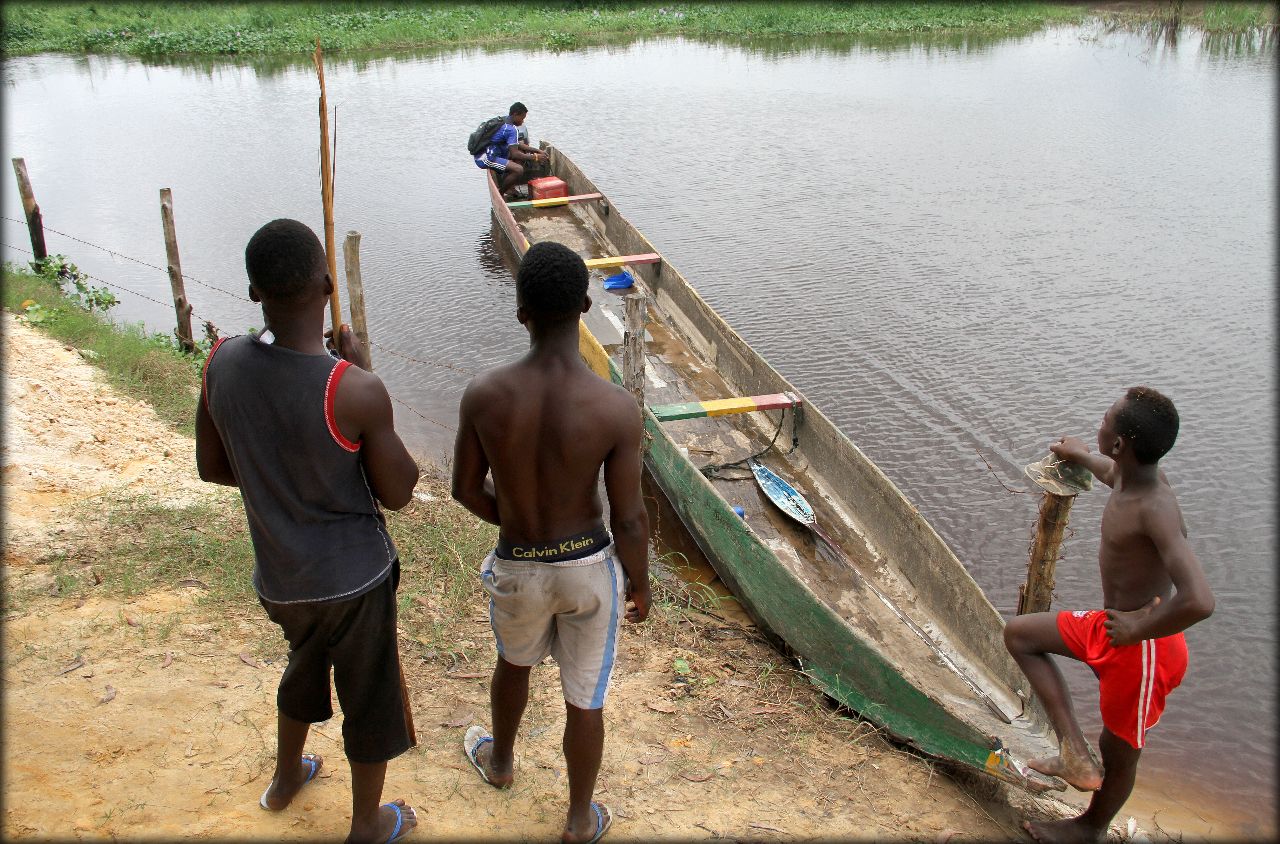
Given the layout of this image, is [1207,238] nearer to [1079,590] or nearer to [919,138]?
[919,138]

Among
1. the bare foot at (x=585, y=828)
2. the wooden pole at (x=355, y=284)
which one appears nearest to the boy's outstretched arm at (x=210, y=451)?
the bare foot at (x=585, y=828)

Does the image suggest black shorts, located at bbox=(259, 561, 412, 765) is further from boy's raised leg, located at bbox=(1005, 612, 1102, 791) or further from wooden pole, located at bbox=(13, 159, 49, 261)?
wooden pole, located at bbox=(13, 159, 49, 261)

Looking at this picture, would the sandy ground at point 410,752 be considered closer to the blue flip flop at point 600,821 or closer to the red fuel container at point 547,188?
the blue flip flop at point 600,821

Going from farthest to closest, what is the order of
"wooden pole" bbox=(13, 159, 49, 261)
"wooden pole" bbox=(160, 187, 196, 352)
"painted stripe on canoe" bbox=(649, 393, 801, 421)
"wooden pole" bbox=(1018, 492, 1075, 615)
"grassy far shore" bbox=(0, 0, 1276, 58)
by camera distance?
"grassy far shore" bbox=(0, 0, 1276, 58)
"wooden pole" bbox=(13, 159, 49, 261)
"wooden pole" bbox=(160, 187, 196, 352)
"painted stripe on canoe" bbox=(649, 393, 801, 421)
"wooden pole" bbox=(1018, 492, 1075, 615)

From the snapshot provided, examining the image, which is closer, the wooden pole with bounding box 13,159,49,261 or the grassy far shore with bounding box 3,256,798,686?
the grassy far shore with bounding box 3,256,798,686

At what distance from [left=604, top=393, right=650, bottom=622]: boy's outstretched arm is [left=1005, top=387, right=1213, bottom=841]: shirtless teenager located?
1.58 meters

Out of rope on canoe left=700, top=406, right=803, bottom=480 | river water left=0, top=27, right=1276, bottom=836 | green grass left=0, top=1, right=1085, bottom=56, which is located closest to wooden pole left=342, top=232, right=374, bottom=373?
river water left=0, top=27, right=1276, bottom=836

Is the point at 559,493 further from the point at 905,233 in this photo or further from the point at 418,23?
the point at 418,23

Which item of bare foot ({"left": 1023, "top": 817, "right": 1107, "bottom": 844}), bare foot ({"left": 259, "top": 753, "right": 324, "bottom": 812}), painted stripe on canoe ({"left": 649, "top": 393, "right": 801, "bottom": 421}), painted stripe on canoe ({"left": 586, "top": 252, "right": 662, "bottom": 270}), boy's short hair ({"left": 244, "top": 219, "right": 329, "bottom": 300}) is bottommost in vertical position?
bare foot ({"left": 1023, "top": 817, "right": 1107, "bottom": 844})

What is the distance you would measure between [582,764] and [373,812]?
629mm

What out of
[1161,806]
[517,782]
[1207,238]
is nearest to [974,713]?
[1161,806]

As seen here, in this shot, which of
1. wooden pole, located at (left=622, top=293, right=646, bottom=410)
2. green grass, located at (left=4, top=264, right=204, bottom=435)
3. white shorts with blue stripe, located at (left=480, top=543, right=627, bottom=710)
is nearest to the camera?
white shorts with blue stripe, located at (left=480, top=543, right=627, bottom=710)

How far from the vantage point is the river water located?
6812mm

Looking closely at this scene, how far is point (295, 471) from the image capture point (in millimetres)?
2359
